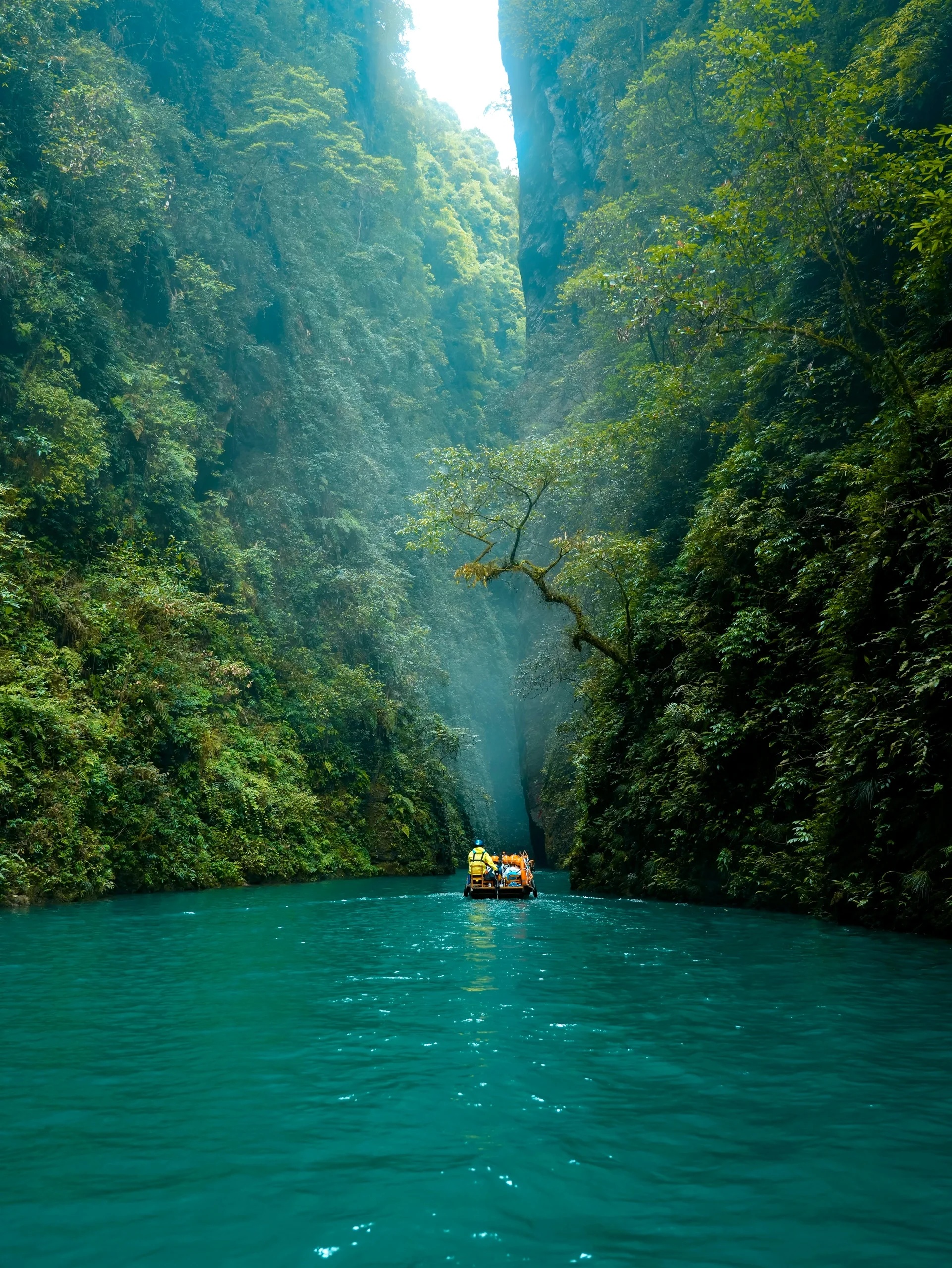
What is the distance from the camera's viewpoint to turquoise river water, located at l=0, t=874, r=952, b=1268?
3.12 meters

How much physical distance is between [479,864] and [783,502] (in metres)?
9.31

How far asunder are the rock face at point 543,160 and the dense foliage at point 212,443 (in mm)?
5751

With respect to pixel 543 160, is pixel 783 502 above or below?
below

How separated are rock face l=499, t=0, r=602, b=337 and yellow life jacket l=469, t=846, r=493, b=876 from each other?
1056 inches

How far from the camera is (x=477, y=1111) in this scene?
177 inches

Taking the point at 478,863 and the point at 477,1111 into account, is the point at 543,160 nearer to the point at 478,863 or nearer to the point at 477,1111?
the point at 478,863

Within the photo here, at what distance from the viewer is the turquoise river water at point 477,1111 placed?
3.12m

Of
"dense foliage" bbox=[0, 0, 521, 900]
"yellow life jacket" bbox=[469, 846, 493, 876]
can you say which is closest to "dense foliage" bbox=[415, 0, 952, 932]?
"yellow life jacket" bbox=[469, 846, 493, 876]

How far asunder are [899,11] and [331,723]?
72.7 feet

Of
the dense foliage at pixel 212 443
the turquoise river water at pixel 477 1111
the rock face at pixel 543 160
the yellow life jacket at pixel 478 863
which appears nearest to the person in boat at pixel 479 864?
the yellow life jacket at pixel 478 863

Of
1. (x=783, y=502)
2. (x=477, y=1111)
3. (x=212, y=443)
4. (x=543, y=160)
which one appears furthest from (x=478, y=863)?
(x=543, y=160)

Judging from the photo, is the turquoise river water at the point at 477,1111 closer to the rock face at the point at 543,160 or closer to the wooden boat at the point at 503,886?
the wooden boat at the point at 503,886

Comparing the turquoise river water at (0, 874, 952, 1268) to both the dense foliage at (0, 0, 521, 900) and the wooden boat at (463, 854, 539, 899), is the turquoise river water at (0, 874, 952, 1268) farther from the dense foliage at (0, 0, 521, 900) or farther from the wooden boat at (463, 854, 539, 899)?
the wooden boat at (463, 854, 539, 899)

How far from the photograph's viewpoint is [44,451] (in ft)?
63.1
